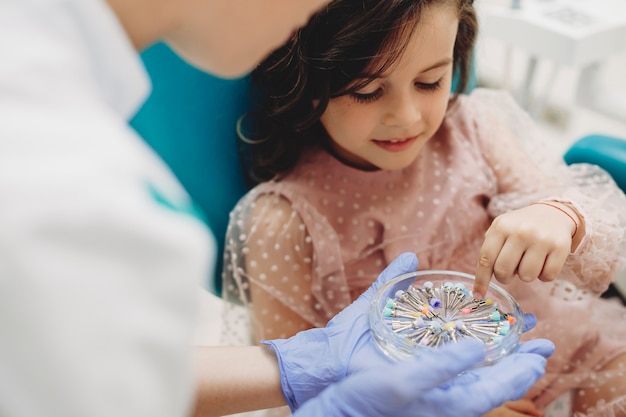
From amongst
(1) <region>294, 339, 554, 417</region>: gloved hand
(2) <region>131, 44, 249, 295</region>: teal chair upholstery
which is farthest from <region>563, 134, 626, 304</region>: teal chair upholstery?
(2) <region>131, 44, 249, 295</region>: teal chair upholstery

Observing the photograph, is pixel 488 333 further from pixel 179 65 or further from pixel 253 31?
pixel 179 65

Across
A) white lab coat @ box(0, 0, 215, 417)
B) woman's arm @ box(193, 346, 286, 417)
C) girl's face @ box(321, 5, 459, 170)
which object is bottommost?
woman's arm @ box(193, 346, 286, 417)

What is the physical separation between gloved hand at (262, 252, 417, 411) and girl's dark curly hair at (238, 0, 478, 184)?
0.97 feet

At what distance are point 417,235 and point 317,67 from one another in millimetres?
317

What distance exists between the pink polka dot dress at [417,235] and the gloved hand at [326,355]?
150mm

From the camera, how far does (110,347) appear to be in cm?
38

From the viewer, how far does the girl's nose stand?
0.85m

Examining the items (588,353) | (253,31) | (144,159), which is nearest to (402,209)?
(588,353)

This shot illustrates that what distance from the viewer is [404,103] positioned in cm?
85

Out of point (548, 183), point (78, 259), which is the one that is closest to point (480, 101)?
point (548, 183)

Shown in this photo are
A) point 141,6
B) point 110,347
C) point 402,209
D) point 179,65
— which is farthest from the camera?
point 402,209

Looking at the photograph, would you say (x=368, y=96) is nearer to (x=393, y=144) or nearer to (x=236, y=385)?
(x=393, y=144)

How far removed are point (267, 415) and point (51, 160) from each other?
0.68m

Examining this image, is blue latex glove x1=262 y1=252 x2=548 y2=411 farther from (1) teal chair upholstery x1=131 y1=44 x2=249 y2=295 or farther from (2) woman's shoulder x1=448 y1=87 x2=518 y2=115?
(2) woman's shoulder x1=448 y1=87 x2=518 y2=115
